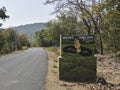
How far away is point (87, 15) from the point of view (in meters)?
45.3

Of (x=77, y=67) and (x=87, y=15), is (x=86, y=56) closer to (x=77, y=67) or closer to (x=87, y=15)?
(x=77, y=67)

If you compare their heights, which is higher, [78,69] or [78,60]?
[78,60]

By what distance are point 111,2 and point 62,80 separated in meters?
5.09

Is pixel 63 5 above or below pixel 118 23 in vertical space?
above

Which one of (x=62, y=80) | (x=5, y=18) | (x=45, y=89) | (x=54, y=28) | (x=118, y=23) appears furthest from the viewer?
(x=54, y=28)

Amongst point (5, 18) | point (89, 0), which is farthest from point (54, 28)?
point (89, 0)

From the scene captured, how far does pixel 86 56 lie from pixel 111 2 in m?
3.53

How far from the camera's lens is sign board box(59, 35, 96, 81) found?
739 inches

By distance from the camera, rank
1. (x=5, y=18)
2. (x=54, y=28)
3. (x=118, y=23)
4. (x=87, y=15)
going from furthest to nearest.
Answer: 1. (x=54, y=28)
2. (x=5, y=18)
3. (x=87, y=15)
4. (x=118, y=23)

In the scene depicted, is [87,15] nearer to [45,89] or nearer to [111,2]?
[111,2]

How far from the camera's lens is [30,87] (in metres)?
14.4

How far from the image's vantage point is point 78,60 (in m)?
18.9

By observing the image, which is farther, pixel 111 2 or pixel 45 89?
pixel 111 2

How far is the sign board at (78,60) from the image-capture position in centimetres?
1878
